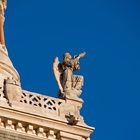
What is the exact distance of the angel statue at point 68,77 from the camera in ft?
100

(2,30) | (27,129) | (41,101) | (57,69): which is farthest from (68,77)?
(2,30)

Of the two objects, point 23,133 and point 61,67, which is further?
point 61,67

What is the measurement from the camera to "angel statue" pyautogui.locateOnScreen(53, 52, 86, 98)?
100 feet

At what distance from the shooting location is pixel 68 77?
30.8m

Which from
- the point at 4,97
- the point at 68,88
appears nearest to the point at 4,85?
the point at 4,97

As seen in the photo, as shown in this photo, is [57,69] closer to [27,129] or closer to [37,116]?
[37,116]

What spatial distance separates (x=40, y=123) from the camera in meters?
28.6

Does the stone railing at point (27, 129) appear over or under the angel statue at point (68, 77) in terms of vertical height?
under

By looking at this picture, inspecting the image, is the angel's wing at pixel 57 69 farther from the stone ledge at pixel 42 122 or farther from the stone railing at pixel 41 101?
the stone ledge at pixel 42 122

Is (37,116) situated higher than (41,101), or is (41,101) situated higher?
(41,101)

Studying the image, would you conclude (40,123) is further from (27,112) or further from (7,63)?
(7,63)

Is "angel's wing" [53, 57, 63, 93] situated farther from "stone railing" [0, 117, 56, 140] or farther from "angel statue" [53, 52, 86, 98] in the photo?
"stone railing" [0, 117, 56, 140]

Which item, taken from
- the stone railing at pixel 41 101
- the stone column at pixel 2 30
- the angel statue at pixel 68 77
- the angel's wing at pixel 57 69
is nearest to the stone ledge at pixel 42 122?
the stone railing at pixel 41 101

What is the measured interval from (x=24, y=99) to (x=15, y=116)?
120 cm
